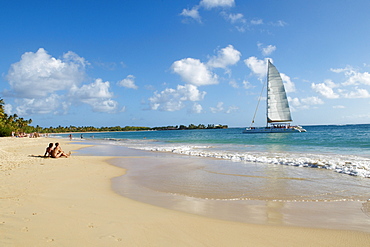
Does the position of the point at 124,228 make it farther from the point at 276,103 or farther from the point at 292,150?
the point at 276,103

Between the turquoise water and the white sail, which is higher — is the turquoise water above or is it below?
below

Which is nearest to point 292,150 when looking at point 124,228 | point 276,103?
point 124,228

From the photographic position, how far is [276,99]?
6228cm

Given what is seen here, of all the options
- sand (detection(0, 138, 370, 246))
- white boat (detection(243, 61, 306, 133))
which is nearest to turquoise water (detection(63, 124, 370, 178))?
sand (detection(0, 138, 370, 246))

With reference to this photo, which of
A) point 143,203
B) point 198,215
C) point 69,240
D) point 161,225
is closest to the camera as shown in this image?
point 69,240

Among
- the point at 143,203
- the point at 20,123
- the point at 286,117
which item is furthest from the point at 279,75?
the point at 20,123

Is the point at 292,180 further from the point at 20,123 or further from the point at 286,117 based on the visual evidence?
the point at 20,123

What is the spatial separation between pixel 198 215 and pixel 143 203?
70.1 inches

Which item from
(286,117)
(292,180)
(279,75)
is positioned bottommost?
(292,180)

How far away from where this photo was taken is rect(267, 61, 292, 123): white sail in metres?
61.8

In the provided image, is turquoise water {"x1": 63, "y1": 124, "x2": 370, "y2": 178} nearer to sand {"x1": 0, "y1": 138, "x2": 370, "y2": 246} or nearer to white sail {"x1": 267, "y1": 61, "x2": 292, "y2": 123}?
sand {"x1": 0, "y1": 138, "x2": 370, "y2": 246}

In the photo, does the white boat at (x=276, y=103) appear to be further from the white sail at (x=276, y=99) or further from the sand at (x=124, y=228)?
the sand at (x=124, y=228)

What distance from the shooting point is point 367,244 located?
13.6 ft

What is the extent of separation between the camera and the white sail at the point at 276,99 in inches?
2434
